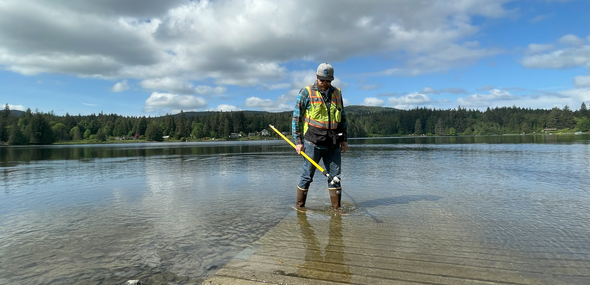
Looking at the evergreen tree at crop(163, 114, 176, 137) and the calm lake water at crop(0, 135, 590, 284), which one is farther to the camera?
the evergreen tree at crop(163, 114, 176, 137)

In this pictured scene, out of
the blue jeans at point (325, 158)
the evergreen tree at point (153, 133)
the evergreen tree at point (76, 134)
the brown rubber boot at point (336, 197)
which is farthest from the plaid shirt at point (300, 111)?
the evergreen tree at point (76, 134)

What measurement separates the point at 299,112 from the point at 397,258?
3.28m

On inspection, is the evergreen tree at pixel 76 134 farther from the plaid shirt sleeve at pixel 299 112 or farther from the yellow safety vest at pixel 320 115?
the yellow safety vest at pixel 320 115

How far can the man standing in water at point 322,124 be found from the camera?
19.0ft

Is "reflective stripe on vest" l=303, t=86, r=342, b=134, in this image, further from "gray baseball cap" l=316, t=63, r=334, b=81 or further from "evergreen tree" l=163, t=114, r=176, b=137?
"evergreen tree" l=163, t=114, r=176, b=137

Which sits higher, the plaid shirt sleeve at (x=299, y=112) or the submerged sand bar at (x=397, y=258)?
the plaid shirt sleeve at (x=299, y=112)

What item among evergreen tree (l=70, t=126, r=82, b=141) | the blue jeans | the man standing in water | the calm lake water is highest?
evergreen tree (l=70, t=126, r=82, b=141)

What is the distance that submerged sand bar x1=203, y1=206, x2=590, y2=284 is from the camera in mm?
3146

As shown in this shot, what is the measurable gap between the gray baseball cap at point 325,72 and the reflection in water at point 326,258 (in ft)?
8.55

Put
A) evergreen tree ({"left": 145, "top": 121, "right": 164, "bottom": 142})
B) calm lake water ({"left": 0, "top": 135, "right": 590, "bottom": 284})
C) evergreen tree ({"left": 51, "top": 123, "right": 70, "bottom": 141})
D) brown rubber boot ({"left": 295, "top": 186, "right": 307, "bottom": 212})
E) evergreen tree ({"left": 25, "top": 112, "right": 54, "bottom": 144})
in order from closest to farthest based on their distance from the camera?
calm lake water ({"left": 0, "top": 135, "right": 590, "bottom": 284}) → brown rubber boot ({"left": 295, "top": 186, "right": 307, "bottom": 212}) → evergreen tree ({"left": 25, "top": 112, "right": 54, "bottom": 144}) → evergreen tree ({"left": 51, "top": 123, "right": 70, "bottom": 141}) → evergreen tree ({"left": 145, "top": 121, "right": 164, "bottom": 142})

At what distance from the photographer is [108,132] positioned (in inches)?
7466

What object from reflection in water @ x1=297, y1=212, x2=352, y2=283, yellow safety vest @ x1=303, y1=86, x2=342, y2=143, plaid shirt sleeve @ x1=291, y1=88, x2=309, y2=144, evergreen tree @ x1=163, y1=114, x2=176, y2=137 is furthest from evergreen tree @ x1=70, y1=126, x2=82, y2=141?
reflection in water @ x1=297, y1=212, x2=352, y2=283

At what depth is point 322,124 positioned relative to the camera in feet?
19.2

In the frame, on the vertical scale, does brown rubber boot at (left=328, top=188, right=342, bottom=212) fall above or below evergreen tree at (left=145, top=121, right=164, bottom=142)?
below
